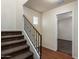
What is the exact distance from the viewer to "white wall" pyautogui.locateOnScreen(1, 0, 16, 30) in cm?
421

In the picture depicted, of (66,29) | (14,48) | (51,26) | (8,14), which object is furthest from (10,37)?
(66,29)

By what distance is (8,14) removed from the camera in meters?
4.36

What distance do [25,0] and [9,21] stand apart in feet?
4.34

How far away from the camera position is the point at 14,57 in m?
2.49

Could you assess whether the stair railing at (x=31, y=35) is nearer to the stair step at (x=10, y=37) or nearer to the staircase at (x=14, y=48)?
the staircase at (x=14, y=48)

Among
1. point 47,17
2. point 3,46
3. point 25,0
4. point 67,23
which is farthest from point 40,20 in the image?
point 3,46

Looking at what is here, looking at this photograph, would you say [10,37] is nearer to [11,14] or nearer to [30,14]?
[11,14]

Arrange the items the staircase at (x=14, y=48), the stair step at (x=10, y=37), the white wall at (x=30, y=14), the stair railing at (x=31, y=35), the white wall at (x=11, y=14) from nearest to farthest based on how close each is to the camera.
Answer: the staircase at (x=14, y=48) < the stair step at (x=10, y=37) < the stair railing at (x=31, y=35) < the white wall at (x=11, y=14) < the white wall at (x=30, y=14)

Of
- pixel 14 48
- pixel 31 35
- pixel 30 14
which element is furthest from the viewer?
pixel 30 14

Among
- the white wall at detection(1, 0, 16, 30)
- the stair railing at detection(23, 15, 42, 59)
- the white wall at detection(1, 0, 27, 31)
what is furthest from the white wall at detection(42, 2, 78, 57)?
the white wall at detection(1, 0, 16, 30)

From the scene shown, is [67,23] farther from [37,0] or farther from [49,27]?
[37,0]

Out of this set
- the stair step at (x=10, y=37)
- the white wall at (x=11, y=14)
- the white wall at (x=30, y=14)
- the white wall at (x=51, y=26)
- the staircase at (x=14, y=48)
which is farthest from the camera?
the white wall at (x=30, y=14)

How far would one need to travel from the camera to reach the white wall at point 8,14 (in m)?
4.21

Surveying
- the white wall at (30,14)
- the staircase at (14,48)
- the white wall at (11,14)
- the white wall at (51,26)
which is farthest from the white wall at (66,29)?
the staircase at (14,48)
